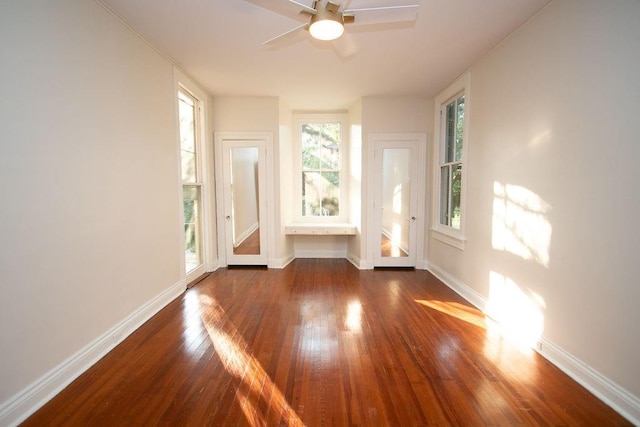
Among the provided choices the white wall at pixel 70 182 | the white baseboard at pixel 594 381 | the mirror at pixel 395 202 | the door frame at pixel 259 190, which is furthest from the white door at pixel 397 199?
the white wall at pixel 70 182

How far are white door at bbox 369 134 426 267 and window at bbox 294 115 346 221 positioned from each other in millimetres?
927

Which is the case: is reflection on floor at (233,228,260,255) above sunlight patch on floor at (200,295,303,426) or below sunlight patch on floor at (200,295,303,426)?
above

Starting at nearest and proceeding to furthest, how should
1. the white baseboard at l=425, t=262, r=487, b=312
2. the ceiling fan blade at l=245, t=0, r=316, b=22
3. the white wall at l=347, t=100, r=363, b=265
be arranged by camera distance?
the ceiling fan blade at l=245, t=0, r=316, b=22 → the white baseboard at l=425, t=262, r=487, b=312 → the white wall at l=347, t=100, r=363, b=265

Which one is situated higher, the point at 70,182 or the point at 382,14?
the point at 382,14

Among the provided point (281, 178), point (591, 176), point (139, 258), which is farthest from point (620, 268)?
point (281, 178)

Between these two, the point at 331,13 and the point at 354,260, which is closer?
the point at 331,13

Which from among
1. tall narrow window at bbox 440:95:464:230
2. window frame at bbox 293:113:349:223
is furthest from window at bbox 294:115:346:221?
tall narrow window at bbox 440:95:464:230

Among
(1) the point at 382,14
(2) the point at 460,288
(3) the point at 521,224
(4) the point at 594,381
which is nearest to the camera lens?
(4) the point at 594,381

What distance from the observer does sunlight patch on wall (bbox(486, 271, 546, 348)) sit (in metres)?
2.36

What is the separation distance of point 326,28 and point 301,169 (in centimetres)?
346

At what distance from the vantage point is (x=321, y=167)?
5395mm

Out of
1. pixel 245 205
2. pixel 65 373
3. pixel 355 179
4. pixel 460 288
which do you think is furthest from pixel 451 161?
pixel 65 373

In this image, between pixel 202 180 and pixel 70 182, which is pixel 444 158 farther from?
pixel 70 182

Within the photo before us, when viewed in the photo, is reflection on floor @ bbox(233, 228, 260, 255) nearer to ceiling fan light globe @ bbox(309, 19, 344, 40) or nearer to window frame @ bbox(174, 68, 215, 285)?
window frame @ bbox(174, 68, 215, 285)
